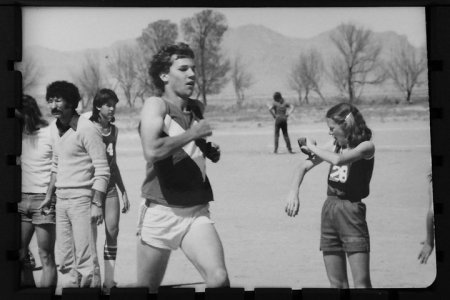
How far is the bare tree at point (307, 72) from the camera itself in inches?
202

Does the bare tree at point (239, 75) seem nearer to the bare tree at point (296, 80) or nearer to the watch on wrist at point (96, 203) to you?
the bare tree at point (296, 80)

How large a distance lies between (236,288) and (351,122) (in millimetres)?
1641

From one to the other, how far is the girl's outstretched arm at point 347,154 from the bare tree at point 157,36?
58.2 inches

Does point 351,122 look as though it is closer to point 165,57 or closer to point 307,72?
point 307,72

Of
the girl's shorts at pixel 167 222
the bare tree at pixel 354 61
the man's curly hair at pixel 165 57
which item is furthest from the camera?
the bare tree at pixel 354 61

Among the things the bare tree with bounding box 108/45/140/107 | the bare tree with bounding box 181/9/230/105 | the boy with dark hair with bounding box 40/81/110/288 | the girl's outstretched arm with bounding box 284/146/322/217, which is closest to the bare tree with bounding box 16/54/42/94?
the boy with dark hair with bounding box 40/81/110/288

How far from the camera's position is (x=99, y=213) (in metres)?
4.98

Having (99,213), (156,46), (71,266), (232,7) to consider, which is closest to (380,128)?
(232,7)

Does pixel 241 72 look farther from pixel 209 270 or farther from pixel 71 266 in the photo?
pixel 71 266

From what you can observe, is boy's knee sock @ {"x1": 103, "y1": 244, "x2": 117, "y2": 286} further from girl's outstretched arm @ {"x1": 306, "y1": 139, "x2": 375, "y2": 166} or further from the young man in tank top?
girl's outstretched arm @ {"x1": 306, "y1": 139, "x2": 375, "y2": 166}

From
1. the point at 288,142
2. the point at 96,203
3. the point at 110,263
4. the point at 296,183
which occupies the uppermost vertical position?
the point at 288,142

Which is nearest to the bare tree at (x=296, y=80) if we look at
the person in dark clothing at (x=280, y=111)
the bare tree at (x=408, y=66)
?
the person in dark clothing at (x=280, y=111)

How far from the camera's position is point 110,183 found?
5012 mm

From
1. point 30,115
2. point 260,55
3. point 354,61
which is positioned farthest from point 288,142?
point 30,115
